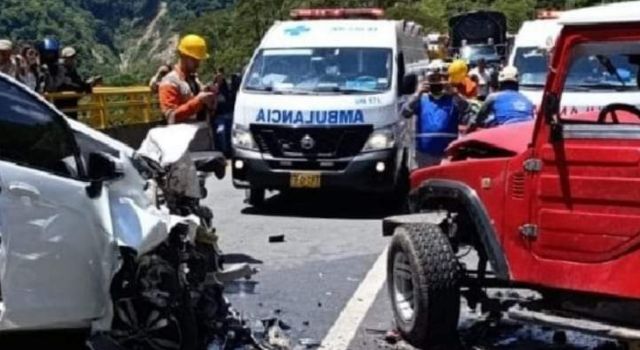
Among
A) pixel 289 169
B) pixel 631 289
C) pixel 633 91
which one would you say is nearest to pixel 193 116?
pixel 289 169

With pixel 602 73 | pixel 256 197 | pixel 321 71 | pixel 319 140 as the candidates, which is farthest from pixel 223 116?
pixel 602 73

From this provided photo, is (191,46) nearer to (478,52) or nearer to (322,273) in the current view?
(322,273)

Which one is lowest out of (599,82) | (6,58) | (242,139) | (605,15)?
(242,139)

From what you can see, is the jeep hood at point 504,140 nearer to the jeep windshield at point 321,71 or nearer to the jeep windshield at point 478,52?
the jeep windshield at point 321,71

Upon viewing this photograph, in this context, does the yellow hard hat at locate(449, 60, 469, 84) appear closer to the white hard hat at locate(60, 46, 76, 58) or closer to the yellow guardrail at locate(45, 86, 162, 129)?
→ the yellow guardrail at locate(45, 86, 162, 129)

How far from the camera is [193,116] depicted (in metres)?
9.80

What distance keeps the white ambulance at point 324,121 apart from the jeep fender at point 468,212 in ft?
17.5

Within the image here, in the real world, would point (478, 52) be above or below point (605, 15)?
below

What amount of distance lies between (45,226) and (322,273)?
4.19 m

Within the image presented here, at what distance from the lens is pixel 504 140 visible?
687 centimetres

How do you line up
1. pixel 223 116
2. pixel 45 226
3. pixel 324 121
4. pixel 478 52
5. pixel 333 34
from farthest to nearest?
1. pixel 478 52
2. pixel 223 116
3. pixel 333 34
4. pixel 324 121
5. pixel 45 226

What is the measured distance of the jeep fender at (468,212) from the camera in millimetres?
6664

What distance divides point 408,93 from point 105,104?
7.78 m

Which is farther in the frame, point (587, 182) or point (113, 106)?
point (113, 106)
